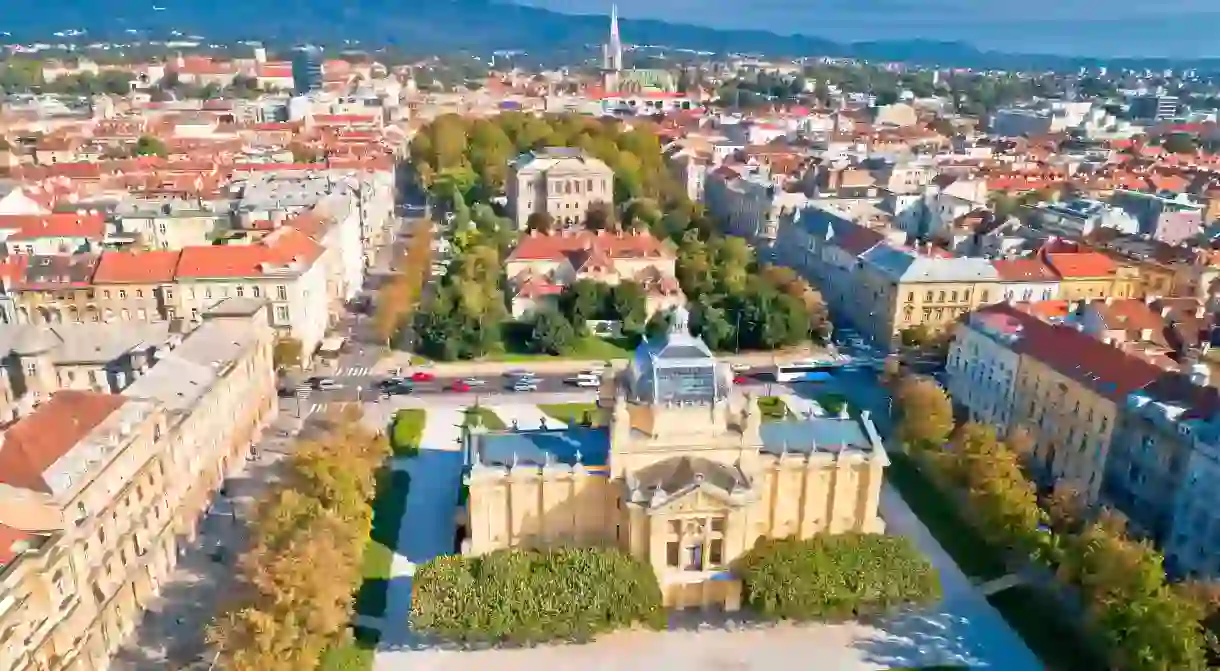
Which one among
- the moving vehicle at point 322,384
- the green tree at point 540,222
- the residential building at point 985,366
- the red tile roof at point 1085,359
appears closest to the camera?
the red tile roof at point 1085,359

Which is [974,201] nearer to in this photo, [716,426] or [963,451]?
[963,451]

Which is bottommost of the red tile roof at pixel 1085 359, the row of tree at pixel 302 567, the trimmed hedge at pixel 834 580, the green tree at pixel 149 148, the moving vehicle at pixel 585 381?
the moving vehicle at pixel 585 381

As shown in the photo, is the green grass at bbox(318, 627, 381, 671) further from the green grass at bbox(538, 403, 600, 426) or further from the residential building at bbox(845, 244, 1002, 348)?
the residential building at bbox(845, 244, 1002, 348)

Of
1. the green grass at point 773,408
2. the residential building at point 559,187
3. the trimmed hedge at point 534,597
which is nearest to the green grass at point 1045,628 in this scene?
the trimmed hedge at point 534,597

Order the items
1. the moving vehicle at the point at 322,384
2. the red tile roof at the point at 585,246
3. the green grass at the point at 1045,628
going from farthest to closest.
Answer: the red tile roof at the point at 585,246
the moving vehicle at the point at 322,384
the green grass at the point at 1045,628

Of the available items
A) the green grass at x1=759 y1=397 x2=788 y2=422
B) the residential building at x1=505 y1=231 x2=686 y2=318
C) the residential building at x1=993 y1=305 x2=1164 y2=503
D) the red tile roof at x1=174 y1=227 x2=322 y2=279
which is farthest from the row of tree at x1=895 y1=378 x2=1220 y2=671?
the red tile roof at x1=174 y1=227 x2=322 y2=279

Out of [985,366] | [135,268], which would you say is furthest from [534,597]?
[135,268]

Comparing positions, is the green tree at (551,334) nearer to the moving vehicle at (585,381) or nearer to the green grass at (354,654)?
the moving vehicle at (585,381)

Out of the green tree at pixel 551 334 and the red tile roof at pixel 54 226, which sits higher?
the red tile roof at pixel 54 226

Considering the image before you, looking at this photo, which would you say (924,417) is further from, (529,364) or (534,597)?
(529,364)
